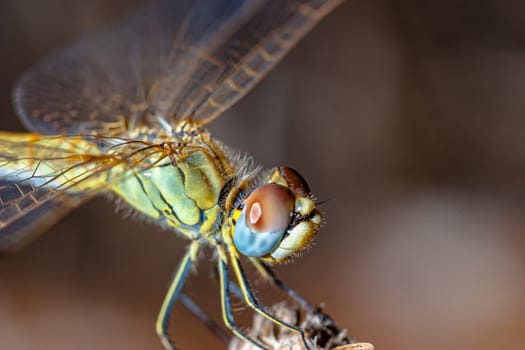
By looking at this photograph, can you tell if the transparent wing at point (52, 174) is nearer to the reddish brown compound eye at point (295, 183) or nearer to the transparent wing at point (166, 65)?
the transparent wing at point (166, 65)

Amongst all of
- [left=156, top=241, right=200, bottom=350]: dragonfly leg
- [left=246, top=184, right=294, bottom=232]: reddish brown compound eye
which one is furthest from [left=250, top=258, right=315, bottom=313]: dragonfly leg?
[left=246, top=184, right=294, bottom=232]: reddish brown compound eye

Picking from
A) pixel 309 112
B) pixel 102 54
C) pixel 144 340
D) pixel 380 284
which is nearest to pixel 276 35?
pixel 102 54

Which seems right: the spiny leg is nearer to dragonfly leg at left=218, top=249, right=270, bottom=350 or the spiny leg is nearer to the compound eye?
dragonfly leg at left=218, top=249, right=270, bottom=350

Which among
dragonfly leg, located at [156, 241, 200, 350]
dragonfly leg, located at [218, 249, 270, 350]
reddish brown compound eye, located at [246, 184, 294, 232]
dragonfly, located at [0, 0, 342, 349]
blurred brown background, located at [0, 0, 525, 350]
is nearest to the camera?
reddish brown compound eye, located at [246, 184, 294, 232]

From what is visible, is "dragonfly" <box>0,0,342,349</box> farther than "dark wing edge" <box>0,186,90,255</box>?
No

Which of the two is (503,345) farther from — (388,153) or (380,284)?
(388,153)

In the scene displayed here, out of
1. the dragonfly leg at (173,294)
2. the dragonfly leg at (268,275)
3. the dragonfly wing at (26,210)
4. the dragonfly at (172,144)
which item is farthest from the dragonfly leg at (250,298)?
the dragonfly wing at (26,210)
